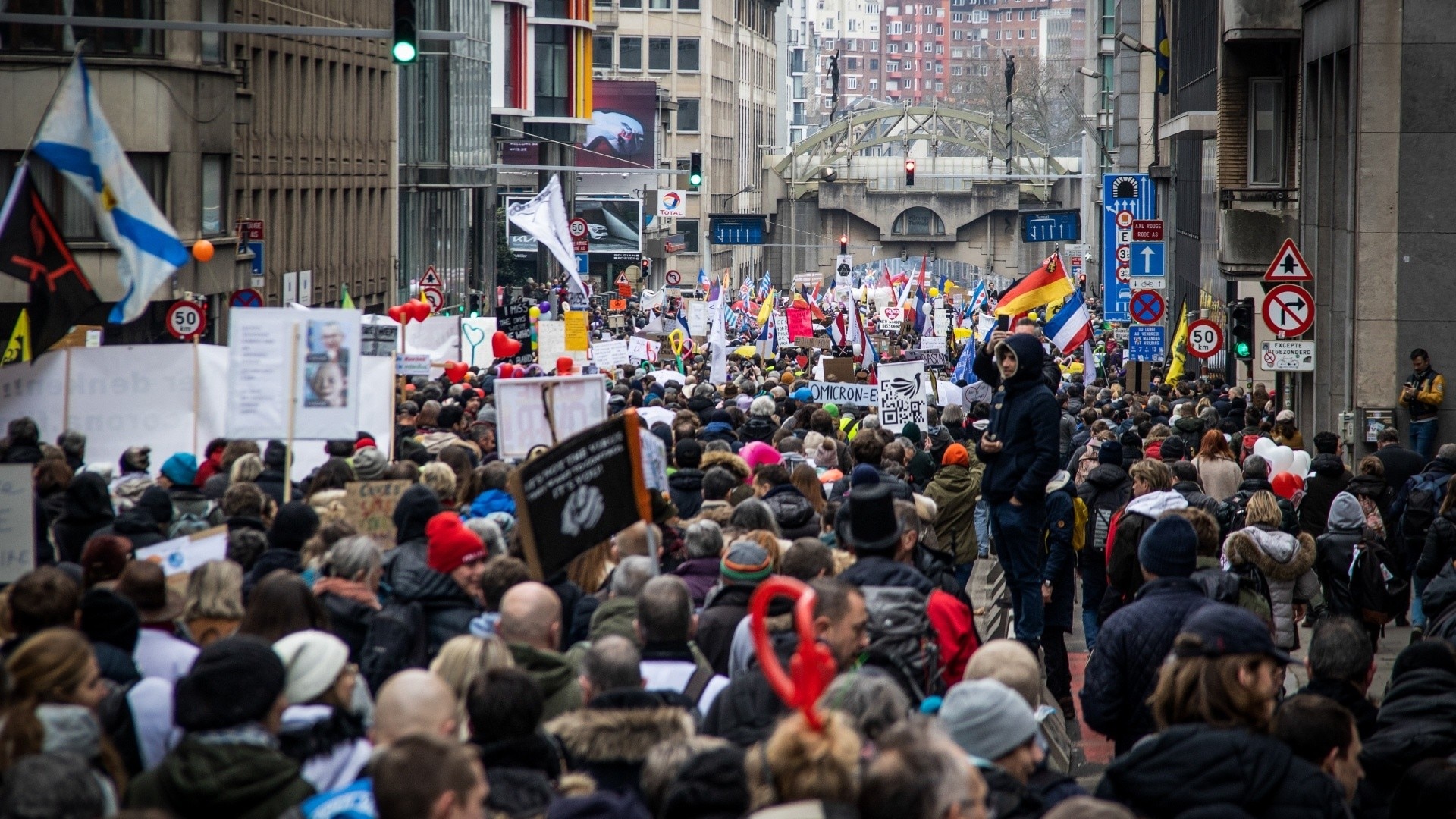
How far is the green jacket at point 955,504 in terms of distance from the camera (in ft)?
47.3

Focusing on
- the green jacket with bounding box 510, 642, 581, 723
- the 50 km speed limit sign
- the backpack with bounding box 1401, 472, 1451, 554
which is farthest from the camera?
the 50 km speed limit sign

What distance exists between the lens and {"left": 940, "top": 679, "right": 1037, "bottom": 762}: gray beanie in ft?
20.0

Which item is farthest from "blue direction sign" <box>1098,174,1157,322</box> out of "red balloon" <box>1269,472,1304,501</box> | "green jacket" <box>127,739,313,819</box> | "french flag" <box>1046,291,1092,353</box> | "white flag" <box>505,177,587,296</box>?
"green jacket" <box>127,739,313,819</box>

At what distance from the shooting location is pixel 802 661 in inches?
212

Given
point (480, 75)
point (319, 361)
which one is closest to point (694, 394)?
point (319, 361)

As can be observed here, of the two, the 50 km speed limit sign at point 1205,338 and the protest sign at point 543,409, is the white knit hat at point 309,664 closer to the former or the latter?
the protest sign at point 543,409

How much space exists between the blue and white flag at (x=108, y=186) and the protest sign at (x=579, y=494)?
7205 mm

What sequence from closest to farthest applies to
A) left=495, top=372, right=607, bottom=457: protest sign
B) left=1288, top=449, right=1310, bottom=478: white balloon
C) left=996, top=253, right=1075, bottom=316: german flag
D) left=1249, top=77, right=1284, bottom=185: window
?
left=495, top=372, right=607, bottom=457: protest sign → left=1288, top=449, right=1310, bottom=478: white balloon → left=996, top=253, right=1075, bottom=316: german flag → left=1249, top=77, right=1284, bottom=185: window

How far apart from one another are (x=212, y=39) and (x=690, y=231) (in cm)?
7935

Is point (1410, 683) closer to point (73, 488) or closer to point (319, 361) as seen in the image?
point (73, 488)

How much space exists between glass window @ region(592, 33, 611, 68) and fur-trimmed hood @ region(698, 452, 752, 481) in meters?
107

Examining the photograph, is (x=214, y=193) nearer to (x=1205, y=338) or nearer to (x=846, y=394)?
(x=846, y=394)

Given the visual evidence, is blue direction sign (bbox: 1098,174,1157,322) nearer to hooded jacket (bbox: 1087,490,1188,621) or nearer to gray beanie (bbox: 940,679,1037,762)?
hooded jacket (bbox: 1087,490,1188,621)

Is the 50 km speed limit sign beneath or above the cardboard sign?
above
